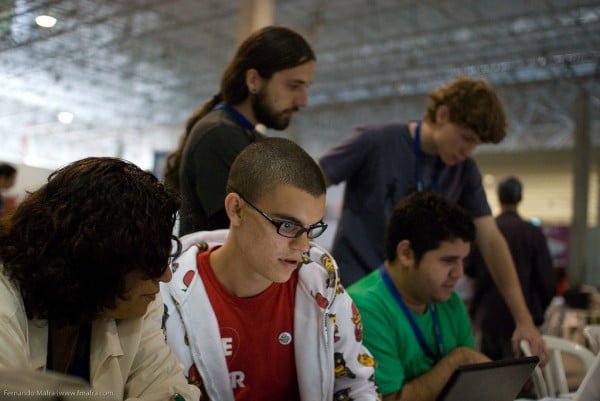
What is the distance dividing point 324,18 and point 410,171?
617 centimetres

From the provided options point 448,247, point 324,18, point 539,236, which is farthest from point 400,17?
point 448,247

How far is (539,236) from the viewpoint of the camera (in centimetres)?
400

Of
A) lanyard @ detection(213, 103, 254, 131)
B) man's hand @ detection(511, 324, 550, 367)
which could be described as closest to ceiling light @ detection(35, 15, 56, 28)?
lanyard @ detection(213, 103, 254, 131)

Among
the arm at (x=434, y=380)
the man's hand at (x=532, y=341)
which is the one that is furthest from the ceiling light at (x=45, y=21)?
the man's hand at (x=532, y=341)

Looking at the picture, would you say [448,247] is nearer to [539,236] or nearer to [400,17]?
[539,236]

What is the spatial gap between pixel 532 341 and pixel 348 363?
3.19ft

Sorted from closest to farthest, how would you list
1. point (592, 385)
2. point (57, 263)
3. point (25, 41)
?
point (57, 263) < point (592, 385) < point (25, 41)

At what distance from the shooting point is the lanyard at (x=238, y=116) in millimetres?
1922

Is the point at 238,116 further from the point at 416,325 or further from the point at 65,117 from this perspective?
the point at 65,117

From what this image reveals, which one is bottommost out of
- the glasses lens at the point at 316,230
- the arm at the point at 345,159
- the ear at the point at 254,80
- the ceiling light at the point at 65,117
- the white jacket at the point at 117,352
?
the white jacket at the point at 117,352

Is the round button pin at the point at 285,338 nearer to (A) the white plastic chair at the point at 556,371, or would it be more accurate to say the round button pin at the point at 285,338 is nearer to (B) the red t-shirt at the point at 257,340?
(B) the red t-shirt at the point at 257,340

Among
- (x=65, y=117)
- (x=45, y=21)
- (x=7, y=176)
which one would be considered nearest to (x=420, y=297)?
(x=45, y=21)

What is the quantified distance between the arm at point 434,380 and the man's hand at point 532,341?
343 mm

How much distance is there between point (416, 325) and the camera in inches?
75.5
